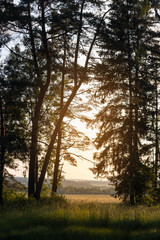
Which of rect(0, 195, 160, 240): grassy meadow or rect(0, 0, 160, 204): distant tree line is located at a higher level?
rect(0, 0, 160, 204): distant tree line

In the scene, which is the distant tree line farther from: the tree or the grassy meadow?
the grassy meadow

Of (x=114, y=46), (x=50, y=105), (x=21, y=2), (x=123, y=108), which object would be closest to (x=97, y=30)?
(x=114, y=46)

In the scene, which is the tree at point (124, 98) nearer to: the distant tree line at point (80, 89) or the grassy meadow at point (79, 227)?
the distant tree line at point (80, 89)

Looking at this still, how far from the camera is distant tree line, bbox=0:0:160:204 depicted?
1521cm

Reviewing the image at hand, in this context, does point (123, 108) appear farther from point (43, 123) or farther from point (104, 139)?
point (43, 123)

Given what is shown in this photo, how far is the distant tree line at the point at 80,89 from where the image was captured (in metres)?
15.2

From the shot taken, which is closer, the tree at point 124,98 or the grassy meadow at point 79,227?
the grassy meadow at point 79,227

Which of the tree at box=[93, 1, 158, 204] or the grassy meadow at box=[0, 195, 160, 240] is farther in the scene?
the tree at box=[93, 1, 158, 204]

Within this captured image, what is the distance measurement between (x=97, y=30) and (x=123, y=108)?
5771mm

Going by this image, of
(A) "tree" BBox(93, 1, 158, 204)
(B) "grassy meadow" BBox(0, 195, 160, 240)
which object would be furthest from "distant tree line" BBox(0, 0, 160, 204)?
(B) "grassy meadow" BBox(0, 195, 160, 240)

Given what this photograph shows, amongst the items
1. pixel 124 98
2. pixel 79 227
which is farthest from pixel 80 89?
pixel 79 227

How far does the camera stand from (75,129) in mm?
21734

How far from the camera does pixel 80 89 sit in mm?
19078

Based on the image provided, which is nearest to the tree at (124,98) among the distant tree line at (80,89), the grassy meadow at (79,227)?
the distant tree line at (80,89)
